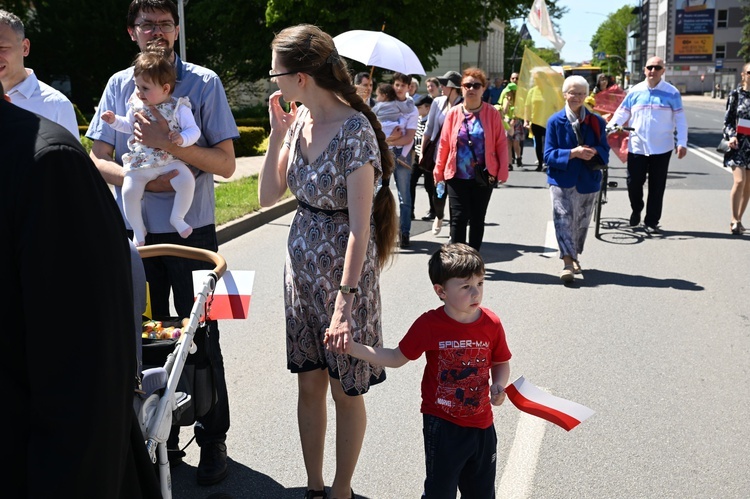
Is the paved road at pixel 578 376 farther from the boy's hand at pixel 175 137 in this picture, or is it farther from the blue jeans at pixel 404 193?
the boy's hand at pixel 175 137

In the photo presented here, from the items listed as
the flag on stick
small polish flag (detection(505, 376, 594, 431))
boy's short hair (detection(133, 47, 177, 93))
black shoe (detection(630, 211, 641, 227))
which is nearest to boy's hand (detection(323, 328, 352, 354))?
small polish flag (detection(505, 376, 594, 431))

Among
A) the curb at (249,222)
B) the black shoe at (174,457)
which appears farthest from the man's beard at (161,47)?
the curb at (249,222)

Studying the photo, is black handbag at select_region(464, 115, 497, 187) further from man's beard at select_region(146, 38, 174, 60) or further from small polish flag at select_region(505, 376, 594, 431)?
small polish flag at select_region(505, 376, 594, 431)

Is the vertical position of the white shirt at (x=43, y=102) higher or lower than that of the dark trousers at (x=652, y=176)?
higher

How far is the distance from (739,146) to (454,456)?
863 cm

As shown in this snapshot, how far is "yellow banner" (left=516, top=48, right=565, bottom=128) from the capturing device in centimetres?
1302

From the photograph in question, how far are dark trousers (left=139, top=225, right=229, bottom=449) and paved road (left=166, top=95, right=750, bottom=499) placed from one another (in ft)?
0.78

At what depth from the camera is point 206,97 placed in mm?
4027

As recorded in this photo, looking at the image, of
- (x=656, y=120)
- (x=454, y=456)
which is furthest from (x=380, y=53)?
(x=454, y=456)

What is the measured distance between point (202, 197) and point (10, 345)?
8.69 feet

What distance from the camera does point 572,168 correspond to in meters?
8.13

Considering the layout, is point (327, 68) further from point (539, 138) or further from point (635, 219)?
point (539, 138)

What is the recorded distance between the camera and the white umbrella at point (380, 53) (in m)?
8.28

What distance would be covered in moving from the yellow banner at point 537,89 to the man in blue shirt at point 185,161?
949cm
